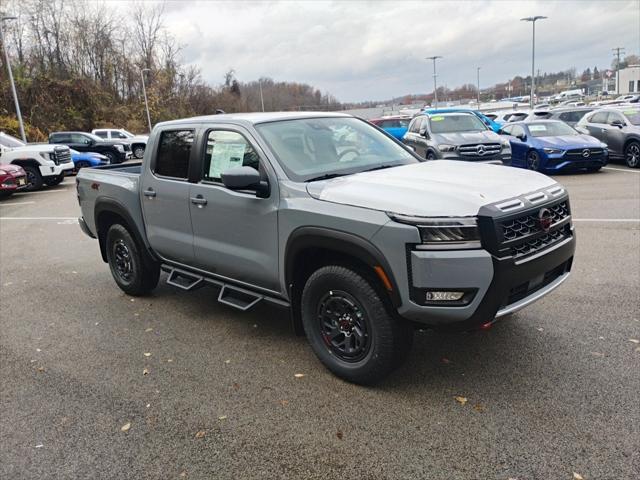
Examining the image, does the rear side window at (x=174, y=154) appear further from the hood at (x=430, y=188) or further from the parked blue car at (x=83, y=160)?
the parked blue car at (x=83, y=160)

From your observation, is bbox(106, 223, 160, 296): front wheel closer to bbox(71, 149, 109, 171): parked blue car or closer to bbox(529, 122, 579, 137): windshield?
bbox(529, 122, 579, 137): windshield

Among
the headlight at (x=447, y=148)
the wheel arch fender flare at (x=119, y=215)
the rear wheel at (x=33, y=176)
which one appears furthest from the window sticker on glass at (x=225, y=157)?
the rear wheel at (x=33, y=176)

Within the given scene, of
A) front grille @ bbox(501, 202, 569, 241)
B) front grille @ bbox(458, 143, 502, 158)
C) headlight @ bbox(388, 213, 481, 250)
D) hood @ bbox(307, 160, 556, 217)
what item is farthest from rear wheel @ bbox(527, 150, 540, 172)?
headlight @ bbox(388, 213, 481, 250)

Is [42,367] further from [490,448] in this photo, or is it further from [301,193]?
[490,448]

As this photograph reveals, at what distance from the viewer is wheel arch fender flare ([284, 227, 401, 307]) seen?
3270 millimetres

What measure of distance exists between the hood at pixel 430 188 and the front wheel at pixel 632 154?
482 inches

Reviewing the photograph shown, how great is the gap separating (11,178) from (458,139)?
12333mm

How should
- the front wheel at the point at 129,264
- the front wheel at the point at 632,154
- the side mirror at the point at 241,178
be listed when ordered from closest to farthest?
1. the side mirror at the point at 241,178
2. the front wheel at the point at 129,264
3. the front wheel at the point at 632,154

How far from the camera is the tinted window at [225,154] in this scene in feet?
13.9

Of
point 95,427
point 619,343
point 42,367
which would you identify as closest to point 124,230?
point 42,367

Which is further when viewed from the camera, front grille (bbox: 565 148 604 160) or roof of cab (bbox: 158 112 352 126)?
front grille (bbox: 565 148 604 160)

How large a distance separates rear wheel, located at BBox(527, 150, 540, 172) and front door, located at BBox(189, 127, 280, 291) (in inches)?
441

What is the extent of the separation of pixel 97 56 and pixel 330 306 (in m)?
60.6

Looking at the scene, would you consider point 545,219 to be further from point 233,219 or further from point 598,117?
point 598,117
